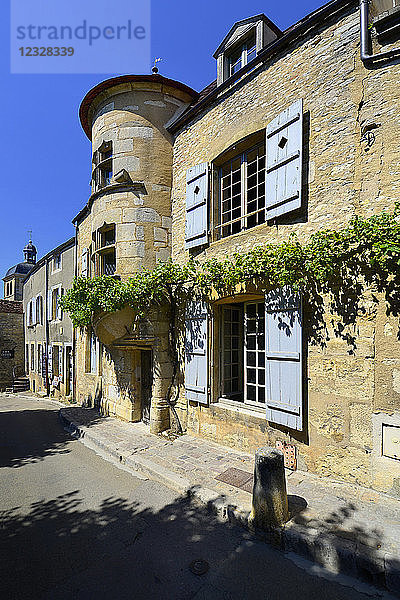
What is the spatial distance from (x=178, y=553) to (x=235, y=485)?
1.28 meters

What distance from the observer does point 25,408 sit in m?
11.1

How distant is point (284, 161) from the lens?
4.84m

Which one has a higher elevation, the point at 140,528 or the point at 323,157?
the point at 323,157

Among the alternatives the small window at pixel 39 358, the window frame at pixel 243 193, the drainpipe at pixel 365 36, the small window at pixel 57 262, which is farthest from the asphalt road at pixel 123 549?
the small window at pixel 39 358

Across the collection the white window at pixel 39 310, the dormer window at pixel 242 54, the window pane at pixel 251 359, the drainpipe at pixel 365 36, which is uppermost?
the dormer window at pixel 242 54

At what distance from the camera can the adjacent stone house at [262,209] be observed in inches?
158

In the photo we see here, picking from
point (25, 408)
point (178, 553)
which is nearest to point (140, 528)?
point (178, 553)

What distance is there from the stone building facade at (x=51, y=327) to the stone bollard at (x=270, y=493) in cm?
989

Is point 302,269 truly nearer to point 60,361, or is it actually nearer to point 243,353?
point 243,353

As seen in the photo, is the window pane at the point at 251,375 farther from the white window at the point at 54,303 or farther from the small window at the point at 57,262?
the small window at the point at 57,262

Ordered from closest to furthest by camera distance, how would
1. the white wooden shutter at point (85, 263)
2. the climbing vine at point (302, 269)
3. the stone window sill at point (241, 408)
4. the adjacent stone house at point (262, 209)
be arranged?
the climbing vine at point (302, 269), the adjacent stone house at point (262, 209), the stone window sill at point (241, 408), the white wooden shutter at point (85, 263)

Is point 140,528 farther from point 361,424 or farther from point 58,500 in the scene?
point 361,424

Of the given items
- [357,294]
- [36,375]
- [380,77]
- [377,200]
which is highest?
[380,77]

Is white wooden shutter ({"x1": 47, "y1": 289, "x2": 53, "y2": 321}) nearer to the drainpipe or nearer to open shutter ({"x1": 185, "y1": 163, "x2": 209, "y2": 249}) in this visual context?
open shutter ({"x1": 185, "y1": 163, "x2": 209, "y2": 249})
